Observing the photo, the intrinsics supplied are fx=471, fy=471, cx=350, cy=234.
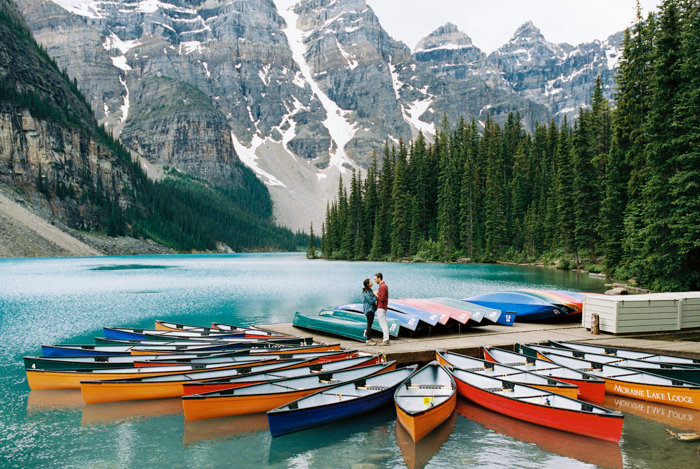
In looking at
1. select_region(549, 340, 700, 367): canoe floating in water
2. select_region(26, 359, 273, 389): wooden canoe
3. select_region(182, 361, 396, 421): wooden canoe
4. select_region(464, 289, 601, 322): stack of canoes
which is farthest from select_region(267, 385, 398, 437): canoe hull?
select_region(464, 289, 601, 322): stack of canoes

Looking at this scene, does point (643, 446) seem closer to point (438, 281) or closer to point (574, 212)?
point (438, 281)

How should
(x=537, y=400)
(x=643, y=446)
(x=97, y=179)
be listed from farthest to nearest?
(x=97, y=179)
(x=537, y=400)
(x=643, y=446)

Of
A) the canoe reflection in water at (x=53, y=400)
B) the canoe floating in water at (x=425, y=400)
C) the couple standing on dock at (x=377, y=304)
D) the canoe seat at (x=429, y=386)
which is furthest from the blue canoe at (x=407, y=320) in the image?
the canoe reflection in water at (x=53, y=400)

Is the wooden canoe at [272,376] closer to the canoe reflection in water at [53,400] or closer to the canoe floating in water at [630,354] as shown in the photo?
the canoe reflection in water at [53,400]

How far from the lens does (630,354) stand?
13414mm

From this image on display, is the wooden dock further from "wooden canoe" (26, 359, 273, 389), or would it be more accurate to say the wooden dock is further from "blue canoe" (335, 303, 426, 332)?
"wooden canoe" (26, 359, 273, 389)

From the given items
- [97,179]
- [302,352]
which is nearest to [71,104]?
[97,179]

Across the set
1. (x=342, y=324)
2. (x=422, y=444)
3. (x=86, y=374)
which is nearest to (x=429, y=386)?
(x=422, y=444)

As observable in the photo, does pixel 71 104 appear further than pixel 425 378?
Yes

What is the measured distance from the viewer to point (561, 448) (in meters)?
9.12

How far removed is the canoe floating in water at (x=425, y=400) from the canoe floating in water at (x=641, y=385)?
382 cm

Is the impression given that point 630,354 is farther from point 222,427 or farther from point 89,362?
point 89,362

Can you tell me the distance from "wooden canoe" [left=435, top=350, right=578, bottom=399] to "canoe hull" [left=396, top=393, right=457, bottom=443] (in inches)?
81.9

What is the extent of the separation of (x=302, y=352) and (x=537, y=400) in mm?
7017
